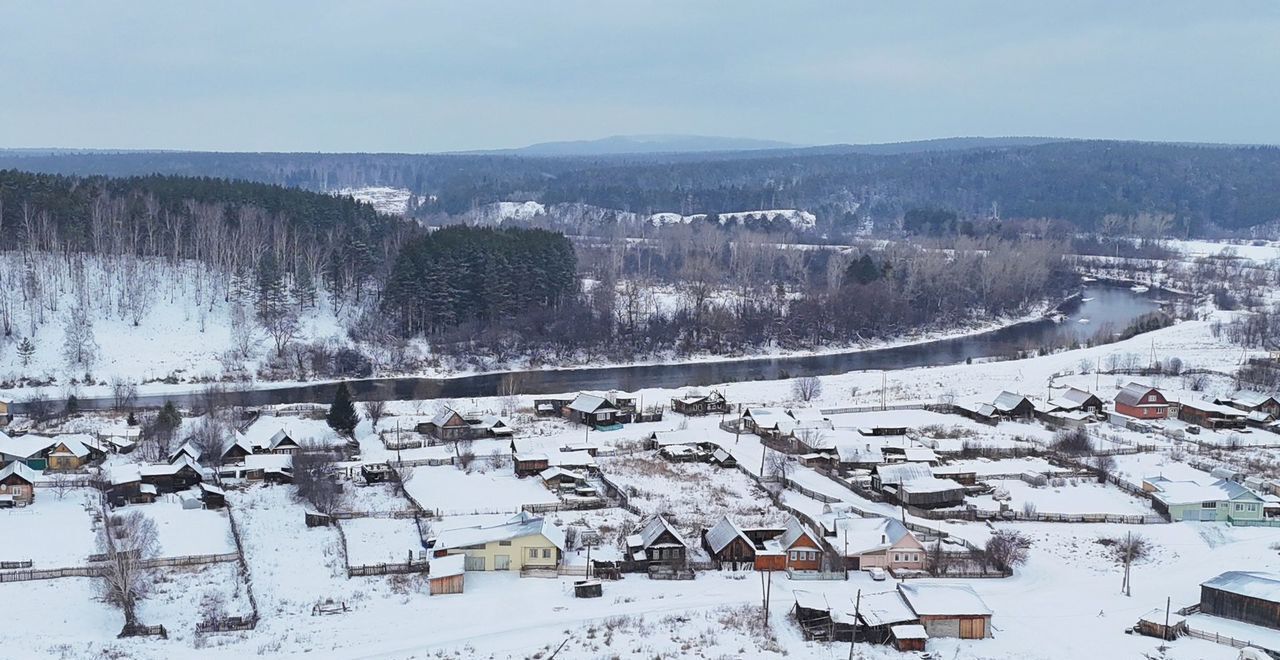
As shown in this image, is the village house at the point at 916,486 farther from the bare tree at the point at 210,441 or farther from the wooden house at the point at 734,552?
the bare tree at the point at 210,441

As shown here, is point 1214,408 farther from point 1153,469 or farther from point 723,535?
point 723,535

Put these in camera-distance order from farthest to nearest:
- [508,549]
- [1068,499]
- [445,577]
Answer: [1068,499] → [508,549] → [445,577]

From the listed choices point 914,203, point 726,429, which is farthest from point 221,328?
point 914,203

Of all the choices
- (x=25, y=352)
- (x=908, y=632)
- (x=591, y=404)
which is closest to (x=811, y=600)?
(x=908, y=632)

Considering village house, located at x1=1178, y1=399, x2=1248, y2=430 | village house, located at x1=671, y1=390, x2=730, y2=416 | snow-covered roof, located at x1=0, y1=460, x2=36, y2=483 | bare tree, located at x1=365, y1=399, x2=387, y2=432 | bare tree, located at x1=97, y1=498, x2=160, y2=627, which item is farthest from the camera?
village house, located at x1=671, y1=390, x2=730, y2=416

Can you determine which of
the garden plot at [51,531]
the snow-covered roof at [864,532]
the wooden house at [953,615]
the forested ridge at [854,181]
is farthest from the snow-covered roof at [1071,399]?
the forested ridge at [854,181]

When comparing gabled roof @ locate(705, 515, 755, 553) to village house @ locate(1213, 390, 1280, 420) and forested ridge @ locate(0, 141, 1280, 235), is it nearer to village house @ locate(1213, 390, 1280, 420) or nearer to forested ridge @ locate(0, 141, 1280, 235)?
village house @ locate(1213, 390, 1280, 420)

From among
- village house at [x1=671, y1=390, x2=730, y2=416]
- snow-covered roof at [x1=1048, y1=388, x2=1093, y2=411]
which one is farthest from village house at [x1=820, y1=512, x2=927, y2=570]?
snow-covered roof at [x1=1048, y1=388, x2=1093, y2=411]
